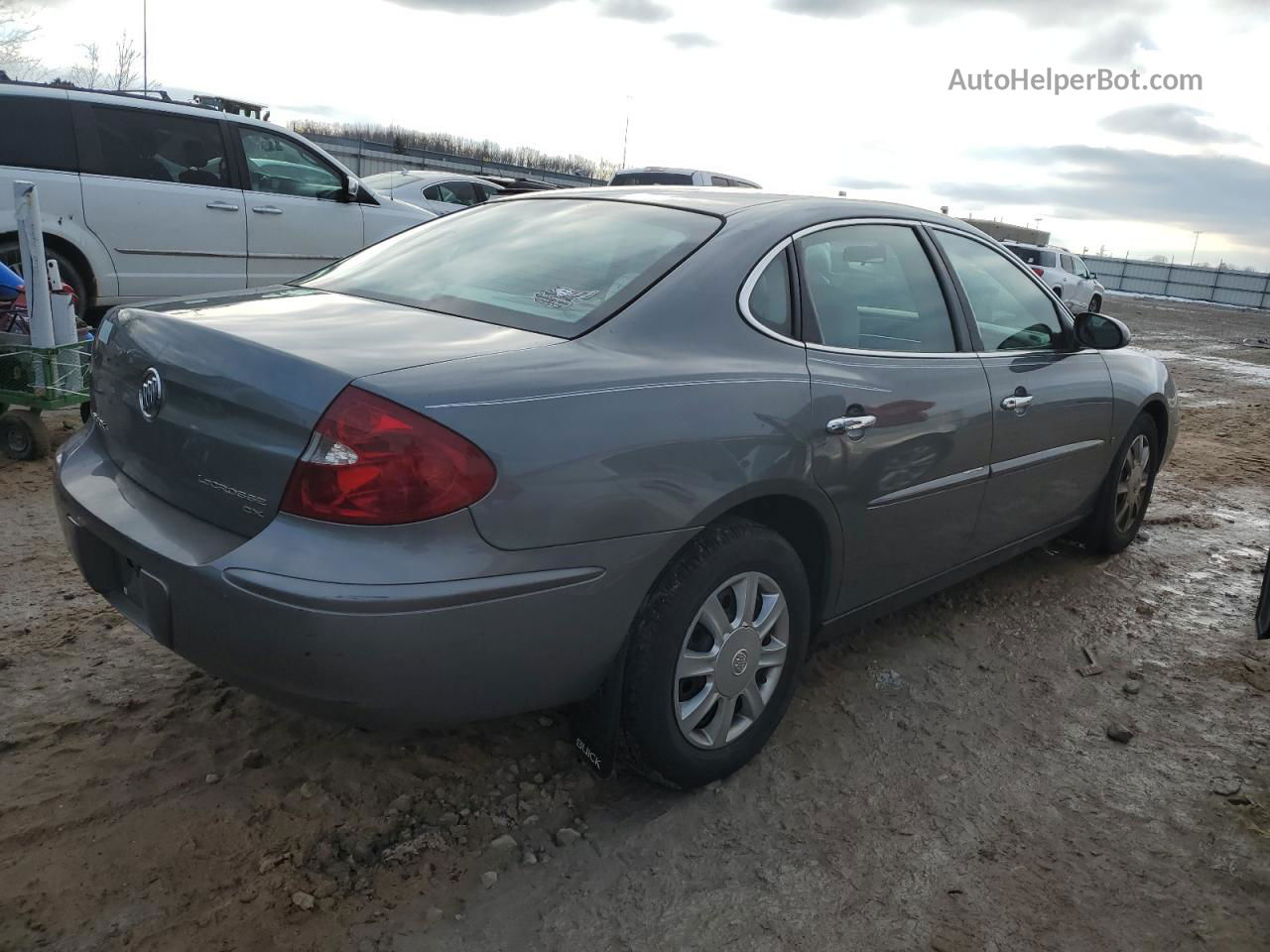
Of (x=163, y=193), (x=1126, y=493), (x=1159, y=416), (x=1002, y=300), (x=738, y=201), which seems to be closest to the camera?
(x=738, y=201)

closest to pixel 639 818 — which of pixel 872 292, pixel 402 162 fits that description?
pixel 872 292

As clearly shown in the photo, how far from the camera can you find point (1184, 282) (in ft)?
141

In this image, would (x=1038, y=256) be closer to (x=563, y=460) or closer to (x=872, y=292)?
(x=872, y=292)

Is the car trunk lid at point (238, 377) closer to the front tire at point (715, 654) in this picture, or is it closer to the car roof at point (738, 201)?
the front tire at point (715, 654)

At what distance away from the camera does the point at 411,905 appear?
225 centimetres

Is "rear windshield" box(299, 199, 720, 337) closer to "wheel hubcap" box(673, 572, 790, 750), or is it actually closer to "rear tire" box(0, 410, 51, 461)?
"wheel hubcap" box(673, 572, 790, 750)

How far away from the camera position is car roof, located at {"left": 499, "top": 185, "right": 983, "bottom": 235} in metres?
3.08

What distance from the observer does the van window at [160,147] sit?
23.2ft

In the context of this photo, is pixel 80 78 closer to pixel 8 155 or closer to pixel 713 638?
pixel 8 155

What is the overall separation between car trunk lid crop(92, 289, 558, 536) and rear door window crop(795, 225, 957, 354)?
3.20 feet

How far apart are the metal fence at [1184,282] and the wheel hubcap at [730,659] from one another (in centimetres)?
4520

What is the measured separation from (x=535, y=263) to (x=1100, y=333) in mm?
2485

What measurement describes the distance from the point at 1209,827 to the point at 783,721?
120cm

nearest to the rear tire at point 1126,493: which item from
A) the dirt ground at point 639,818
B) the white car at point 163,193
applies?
the dirt ground at point 639,818
